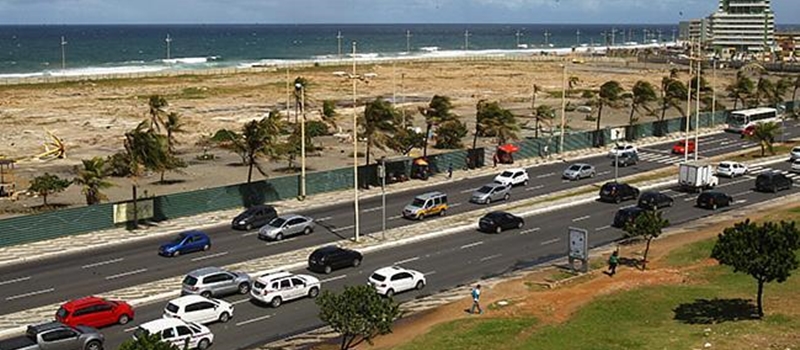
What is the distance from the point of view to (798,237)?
37531 mm

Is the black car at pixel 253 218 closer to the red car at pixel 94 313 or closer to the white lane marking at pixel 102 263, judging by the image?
the white lane marking at pixel 102 263

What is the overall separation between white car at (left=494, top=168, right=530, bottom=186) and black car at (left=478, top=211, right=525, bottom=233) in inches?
580

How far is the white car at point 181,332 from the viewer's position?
116 feet

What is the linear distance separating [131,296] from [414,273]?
14.4 metres

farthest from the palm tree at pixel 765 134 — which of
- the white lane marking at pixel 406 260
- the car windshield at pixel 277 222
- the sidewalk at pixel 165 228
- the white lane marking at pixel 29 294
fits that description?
the white lane marking at pixel 29 294

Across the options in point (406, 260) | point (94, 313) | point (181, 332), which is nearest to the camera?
point (181, 332)

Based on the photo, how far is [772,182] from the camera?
72750 mm

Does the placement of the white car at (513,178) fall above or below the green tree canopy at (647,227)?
below

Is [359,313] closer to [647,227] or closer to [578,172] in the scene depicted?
[647,227]

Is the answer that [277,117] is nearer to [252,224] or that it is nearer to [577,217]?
[252,224]

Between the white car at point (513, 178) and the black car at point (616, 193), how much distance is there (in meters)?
8.59

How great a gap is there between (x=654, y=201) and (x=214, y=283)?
1390 inches

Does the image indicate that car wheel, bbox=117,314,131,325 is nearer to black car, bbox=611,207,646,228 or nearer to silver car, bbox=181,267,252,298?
silver car, bbox=181,267,252,298

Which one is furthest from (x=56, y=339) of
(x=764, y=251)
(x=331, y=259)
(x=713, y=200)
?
(x=713, y=200)
